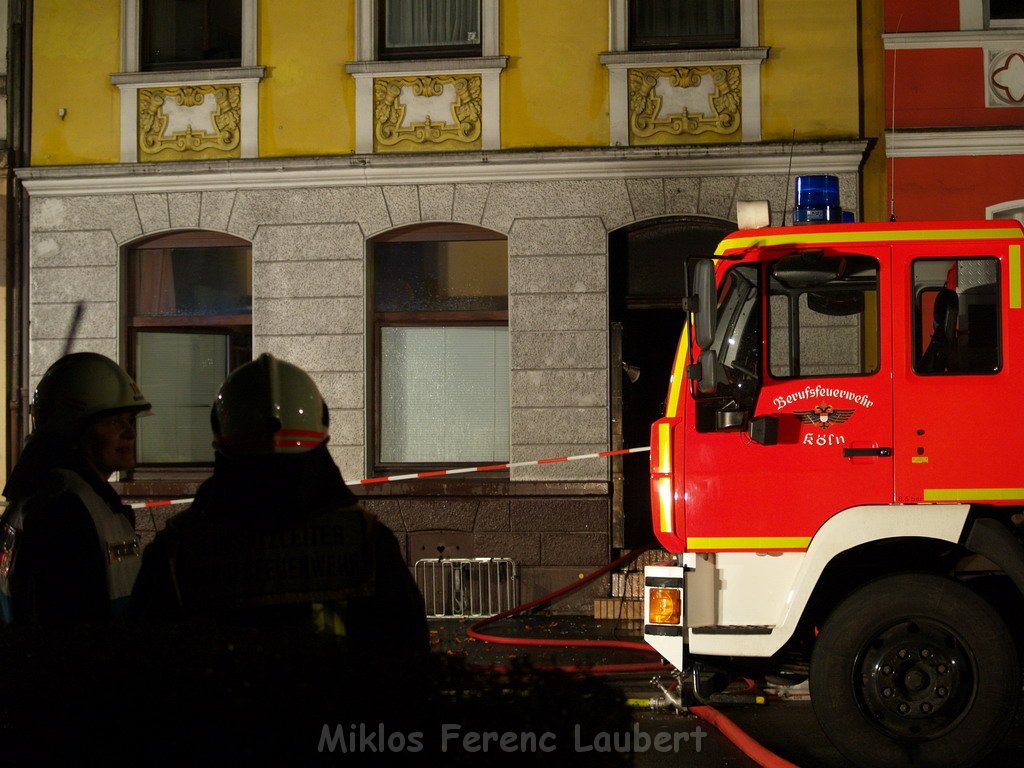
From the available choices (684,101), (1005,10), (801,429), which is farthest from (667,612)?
(1005,10)

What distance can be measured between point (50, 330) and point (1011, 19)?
1005 cm

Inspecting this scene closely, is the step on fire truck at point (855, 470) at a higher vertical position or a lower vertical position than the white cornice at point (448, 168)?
lower

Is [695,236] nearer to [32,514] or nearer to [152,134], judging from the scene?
[152,134]

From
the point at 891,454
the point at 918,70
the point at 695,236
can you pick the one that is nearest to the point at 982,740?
the point at 891,454

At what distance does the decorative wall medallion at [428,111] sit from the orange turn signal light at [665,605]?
266 inches

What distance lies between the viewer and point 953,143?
11.5 metres

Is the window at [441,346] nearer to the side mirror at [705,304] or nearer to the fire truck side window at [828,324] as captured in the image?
the fire truck side window at [828,324]

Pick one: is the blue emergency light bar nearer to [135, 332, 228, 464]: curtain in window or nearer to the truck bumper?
the truck bumper

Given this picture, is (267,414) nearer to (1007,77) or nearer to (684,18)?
(684,18)

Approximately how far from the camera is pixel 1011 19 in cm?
1172

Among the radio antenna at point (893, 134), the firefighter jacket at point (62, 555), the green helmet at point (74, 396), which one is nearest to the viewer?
the firefighter jacket at point (62, 555)

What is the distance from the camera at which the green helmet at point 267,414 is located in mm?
2975

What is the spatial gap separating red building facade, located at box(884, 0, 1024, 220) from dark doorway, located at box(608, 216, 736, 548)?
1852 mm

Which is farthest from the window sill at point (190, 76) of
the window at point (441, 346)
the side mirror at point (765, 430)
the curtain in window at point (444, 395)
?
the side mirror at point (765, 430)
